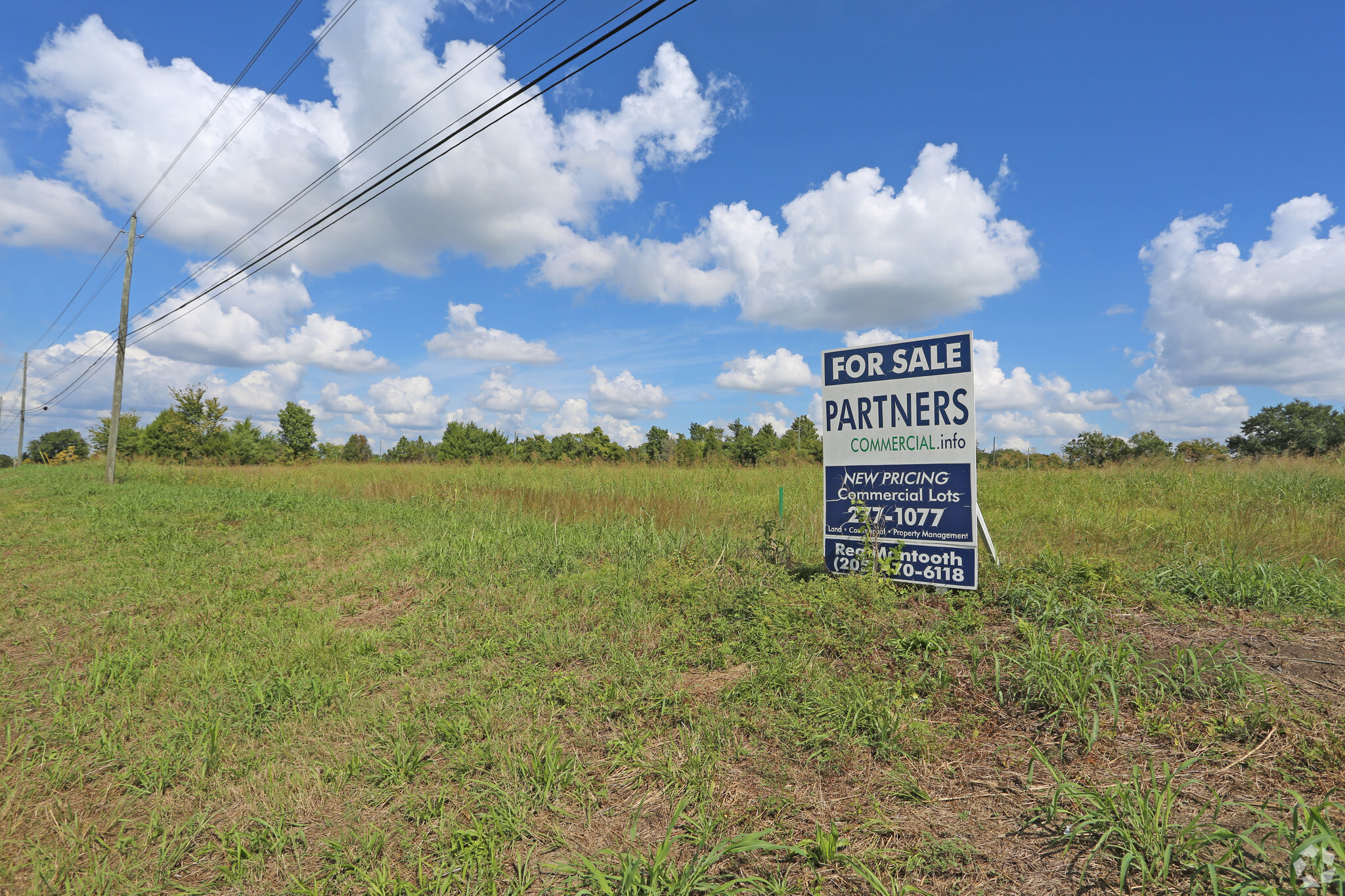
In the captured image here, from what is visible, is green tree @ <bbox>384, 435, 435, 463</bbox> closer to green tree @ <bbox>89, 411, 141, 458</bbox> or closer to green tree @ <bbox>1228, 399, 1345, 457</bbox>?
green tree @ <bbox>89, 411, 141, 458</bbox>

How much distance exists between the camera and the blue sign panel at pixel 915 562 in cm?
490

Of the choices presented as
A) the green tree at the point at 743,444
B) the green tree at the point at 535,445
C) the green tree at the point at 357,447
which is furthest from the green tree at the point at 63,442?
the green tree at the point at 743,444

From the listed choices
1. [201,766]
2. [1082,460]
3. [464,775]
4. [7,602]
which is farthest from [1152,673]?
[1082,460]

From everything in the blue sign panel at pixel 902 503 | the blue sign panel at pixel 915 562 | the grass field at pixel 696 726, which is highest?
the blue sign panel at pixel 902 503

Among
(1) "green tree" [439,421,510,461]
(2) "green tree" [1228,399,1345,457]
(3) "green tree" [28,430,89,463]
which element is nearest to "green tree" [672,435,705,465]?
(1) "green tree" [439,421,510,461]

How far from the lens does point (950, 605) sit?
4781mm

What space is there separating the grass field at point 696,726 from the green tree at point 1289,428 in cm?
4433

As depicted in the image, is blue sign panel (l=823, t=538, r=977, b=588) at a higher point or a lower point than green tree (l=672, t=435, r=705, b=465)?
lower

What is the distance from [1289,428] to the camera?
42.6m

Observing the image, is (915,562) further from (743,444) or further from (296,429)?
(296,429)

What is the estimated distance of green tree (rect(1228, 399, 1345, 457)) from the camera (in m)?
37.8

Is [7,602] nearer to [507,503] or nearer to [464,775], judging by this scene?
[507,503]

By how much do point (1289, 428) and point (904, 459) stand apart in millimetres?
55760

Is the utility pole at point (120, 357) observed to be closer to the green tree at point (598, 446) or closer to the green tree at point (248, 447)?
the green tree at point (248, 447)
